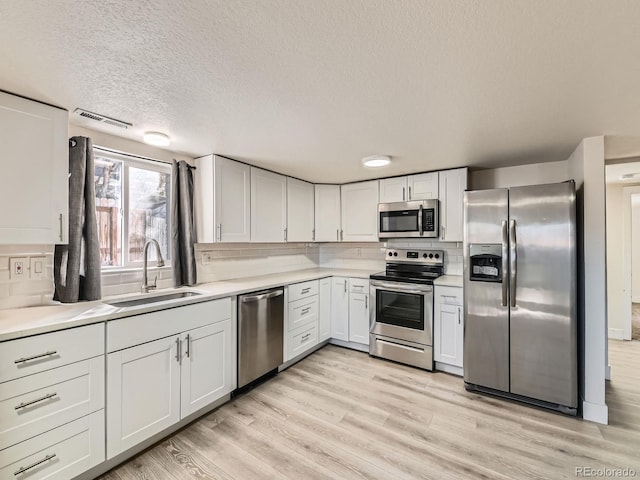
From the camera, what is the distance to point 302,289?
3277 millimetres

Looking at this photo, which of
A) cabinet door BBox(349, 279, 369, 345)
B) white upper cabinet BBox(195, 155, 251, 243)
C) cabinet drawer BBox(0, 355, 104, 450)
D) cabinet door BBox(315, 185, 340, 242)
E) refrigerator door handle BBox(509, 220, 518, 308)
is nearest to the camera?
cabinet drawer BBox(0, 355, 104, 450)

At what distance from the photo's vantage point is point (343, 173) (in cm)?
350

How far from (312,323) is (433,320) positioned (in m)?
1.36

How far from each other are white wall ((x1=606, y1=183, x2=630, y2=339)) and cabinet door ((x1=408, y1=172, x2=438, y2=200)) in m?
2.70

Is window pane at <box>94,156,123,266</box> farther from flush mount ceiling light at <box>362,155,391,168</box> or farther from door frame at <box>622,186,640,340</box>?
door frame at <box>622,186,640,340</box>

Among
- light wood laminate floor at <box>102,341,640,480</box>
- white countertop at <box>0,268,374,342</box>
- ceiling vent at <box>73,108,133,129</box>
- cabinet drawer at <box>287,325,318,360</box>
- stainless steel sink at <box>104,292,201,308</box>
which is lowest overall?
light wood laminate floor at <box>102,341,640,480</box>

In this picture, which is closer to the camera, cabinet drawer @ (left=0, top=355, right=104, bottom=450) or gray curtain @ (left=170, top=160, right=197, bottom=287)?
cabinet drawer @ (left=0, top=355, right=104, bottom=450)

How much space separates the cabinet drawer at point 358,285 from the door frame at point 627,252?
345cm

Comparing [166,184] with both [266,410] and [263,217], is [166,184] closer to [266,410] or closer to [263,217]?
[263,217]

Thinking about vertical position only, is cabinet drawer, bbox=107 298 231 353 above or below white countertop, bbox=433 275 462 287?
below

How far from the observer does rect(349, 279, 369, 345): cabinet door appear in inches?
138

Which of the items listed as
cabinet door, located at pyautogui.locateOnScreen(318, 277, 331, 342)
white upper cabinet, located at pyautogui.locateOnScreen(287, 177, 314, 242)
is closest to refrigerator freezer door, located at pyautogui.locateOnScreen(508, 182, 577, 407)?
cabinet door, located at pyautogui.locateOnScreen(318, 277, 331, 342)

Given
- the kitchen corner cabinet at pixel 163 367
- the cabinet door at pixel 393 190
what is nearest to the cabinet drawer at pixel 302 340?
the kitchen corner cabinet at pixel 163 367

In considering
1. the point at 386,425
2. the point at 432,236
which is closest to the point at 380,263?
the point at 432,236
